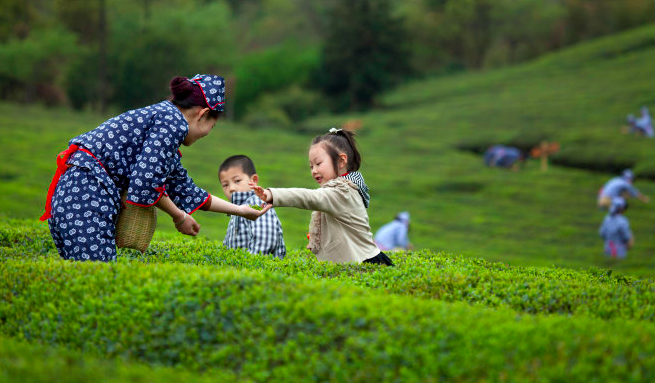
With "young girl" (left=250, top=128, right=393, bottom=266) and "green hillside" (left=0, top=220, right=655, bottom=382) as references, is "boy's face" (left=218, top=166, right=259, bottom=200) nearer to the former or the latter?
"young girl" (left=250, top=128, right=393, bottom=266)

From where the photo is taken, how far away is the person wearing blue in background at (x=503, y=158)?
3528 centimetres

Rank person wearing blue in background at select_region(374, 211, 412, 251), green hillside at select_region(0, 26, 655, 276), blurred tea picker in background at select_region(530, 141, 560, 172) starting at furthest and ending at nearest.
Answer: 1. blurred tea picker in background at select_region(530, 141, 560, 172)
2. green hillside at select_region(0, 26, 655, 276)
3. person wearing blue in background at select_region(374, 211, 412, 251)

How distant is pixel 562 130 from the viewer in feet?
132

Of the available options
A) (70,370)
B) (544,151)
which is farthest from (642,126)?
(70,370)

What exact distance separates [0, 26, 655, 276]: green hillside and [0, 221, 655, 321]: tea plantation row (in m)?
7.16

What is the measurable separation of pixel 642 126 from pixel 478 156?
29.8ft

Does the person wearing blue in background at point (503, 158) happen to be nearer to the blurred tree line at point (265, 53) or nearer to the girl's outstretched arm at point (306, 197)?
the blurred tree line at point (265, 53)

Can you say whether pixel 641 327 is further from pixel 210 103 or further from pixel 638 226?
pixel 638 226

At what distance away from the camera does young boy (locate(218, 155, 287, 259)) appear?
769cm

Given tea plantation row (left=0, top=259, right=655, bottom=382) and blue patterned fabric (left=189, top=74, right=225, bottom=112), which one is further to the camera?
blue patterned fabric (left=189, top=74, right=225, bottom=112)

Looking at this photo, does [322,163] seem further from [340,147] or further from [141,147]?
[141,147]

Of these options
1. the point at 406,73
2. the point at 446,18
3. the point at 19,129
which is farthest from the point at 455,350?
the point at 446,18

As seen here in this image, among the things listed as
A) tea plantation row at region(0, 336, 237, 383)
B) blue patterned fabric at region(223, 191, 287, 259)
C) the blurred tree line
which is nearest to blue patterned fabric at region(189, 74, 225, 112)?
blue patterned fabric at region(223, 191, 287, 259)

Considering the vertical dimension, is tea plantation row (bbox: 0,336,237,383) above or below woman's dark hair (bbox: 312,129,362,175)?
below
